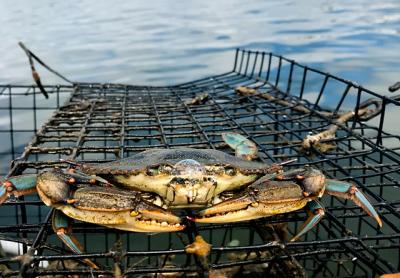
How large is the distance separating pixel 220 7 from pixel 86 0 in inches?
648

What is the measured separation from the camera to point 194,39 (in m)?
22.2

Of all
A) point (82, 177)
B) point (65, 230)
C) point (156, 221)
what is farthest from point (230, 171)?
point (65, 230)

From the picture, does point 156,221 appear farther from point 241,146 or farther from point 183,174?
point 241,146

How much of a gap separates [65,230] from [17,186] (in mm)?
532

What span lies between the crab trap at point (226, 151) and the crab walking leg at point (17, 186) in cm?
20

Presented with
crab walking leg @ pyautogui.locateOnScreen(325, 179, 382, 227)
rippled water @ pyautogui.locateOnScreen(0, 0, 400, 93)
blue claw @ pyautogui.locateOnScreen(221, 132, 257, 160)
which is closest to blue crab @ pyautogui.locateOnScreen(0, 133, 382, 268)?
crab walking leg @ pyautogui.locateOnScreen(325, 179, 382, 227)

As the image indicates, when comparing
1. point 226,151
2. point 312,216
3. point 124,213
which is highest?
point 124,213

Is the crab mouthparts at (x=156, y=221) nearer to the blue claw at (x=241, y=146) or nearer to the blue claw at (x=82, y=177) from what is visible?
the blue claw at (x=82, y=177)

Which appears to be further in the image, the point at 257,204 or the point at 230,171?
the point at 230,171

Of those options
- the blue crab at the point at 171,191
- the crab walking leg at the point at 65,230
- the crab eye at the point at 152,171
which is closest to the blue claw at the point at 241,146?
the blue crab at the point at 171,191

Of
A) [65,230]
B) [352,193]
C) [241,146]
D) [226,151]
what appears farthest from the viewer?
[226,151]

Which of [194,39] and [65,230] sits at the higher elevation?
[194,39]

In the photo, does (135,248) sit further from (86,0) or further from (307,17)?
(86,0)

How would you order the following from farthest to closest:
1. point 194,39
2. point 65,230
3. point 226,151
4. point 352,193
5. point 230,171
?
point 194,39 → point 226,151 → point 352,193 → point 230,171 → point 65,230
